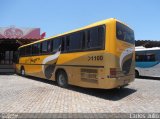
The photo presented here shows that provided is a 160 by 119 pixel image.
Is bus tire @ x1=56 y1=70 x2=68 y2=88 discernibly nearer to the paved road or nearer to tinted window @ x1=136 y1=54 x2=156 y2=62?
the paved road

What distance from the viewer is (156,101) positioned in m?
8.70

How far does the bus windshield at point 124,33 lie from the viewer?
9562mm

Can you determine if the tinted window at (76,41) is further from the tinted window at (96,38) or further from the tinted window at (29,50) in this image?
the tinted window at (29,50)

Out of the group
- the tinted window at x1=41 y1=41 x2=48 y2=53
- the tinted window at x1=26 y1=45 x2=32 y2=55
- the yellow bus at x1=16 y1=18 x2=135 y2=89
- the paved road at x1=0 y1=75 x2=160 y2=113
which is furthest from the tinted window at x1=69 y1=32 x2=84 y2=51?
the tinted window at x1=26 y1=45 x2=32 y2=55

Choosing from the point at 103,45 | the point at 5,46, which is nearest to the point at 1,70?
the point at 5,46

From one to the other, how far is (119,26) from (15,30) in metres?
23.8

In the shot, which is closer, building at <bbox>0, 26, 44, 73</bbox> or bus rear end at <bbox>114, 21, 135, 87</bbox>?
bus rear end at <bbox>114, 21, 135, 87</bbox>

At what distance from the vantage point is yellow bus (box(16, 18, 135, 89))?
909 centimetres

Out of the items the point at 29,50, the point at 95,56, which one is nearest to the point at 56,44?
the point at 95,56

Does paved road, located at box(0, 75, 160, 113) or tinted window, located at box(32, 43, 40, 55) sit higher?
tinted window, located at box(32, 43, 40, 55)

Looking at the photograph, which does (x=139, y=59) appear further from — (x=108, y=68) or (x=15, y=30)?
(x=15, y=30)

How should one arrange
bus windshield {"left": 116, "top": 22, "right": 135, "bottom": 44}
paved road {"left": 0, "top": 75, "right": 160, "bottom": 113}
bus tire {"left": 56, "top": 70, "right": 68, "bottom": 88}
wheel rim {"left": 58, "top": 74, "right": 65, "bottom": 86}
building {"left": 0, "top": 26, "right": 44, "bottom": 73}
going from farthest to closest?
building {"left": 0, "top": 26, "right": 44, "bottom": 73}
wheel rim {"left": 58, "top": 74, "right": 65, "bottom": 86}
bus tire {"left": 56, "top": 70, "right": 68, "bottom": 88}
bus windshield {"left": 116, "top": 22, "right": 135, "bottom": 44}
paved road {"left": 0, "top": 75, "right": 160, "bottom": 113}

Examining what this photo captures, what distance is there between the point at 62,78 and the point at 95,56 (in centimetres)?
364

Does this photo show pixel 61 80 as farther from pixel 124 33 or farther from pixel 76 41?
pixel 124 33
